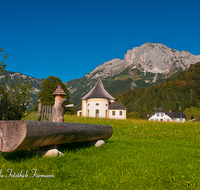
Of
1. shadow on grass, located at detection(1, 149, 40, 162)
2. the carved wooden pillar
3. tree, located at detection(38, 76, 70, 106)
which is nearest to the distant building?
tree, located at detection(38, 76, 70, 106)

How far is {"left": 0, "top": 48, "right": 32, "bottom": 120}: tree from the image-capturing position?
7969mm

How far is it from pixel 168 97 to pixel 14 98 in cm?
10554

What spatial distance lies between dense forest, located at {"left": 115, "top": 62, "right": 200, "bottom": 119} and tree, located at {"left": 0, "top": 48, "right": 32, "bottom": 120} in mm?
85402

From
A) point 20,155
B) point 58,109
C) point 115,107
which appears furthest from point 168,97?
point 20,155

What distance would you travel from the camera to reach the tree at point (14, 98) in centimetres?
797

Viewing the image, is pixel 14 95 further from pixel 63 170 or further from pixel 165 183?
pixel 165 183

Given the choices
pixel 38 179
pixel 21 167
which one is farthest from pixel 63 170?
pixel 21 167

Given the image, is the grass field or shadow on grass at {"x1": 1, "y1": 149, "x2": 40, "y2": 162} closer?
the grass field

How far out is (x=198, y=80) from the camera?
115 m

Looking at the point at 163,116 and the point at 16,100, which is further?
the point at 163,116

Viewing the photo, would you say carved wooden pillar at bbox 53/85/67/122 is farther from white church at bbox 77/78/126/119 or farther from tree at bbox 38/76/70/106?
white church at bbox 77/78/126/119

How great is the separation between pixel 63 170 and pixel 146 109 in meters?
97.6

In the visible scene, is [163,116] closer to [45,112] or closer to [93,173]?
[45,112]

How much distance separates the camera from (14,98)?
8.30 metres
